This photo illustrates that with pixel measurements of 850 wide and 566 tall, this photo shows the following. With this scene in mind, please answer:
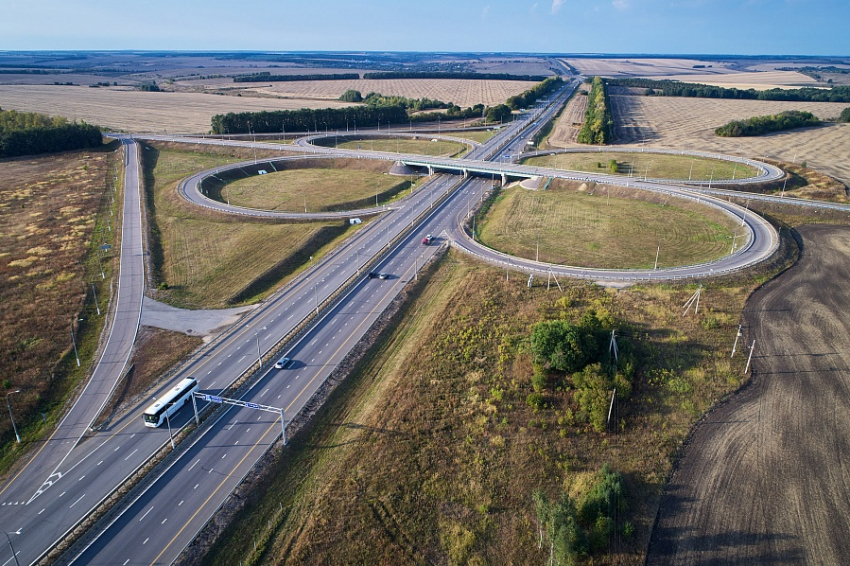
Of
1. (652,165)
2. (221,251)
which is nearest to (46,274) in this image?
(221,251)

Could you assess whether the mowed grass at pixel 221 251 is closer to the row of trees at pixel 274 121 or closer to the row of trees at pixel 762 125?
the row of trees at pixel 274 121

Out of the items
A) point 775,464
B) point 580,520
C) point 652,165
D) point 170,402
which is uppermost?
point 652,165

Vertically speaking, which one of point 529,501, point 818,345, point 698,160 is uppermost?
point 698,160

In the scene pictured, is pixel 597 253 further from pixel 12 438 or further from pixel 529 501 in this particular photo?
pixel 12 438

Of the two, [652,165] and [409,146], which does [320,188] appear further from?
[652,165]

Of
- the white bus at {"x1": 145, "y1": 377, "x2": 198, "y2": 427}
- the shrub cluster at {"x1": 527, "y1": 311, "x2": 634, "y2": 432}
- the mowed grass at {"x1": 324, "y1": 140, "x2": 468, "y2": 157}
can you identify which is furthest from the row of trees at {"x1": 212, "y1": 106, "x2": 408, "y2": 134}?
the shrub cluster at {"x1": 527, "y1": 311, "x2": 634, "y2": 432}

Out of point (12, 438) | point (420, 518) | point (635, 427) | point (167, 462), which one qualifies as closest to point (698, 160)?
point (635, 427)
